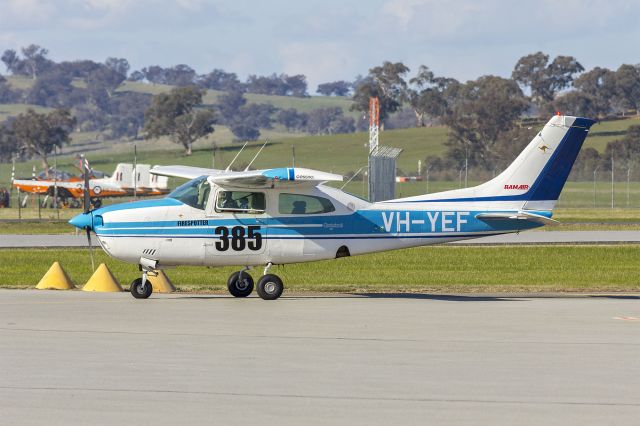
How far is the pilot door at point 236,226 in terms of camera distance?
19.0m

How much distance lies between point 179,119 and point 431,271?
367ft

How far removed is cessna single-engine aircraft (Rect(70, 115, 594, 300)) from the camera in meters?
18.8

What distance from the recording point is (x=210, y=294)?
20750mm

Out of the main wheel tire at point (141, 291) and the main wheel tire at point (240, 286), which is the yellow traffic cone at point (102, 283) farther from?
the main wheel tire at point (240, 286)

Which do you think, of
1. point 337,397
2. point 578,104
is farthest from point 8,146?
point 337,397

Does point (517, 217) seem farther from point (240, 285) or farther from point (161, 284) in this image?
point (161, 284)

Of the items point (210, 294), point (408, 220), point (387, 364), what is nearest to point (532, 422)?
point (387, 364)

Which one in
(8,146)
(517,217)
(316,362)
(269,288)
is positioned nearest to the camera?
(316,362)

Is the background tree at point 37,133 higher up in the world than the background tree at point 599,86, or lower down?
lower down

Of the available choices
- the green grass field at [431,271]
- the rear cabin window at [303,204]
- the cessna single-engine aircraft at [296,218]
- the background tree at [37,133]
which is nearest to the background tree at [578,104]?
the background tree at [37,133]

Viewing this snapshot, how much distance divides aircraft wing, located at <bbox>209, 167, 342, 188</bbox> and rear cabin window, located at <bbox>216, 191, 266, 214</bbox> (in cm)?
21

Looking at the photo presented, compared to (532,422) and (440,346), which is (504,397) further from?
(440,346)

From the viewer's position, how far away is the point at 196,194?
1912 cm

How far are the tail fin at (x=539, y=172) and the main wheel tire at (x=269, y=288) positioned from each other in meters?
2.76
